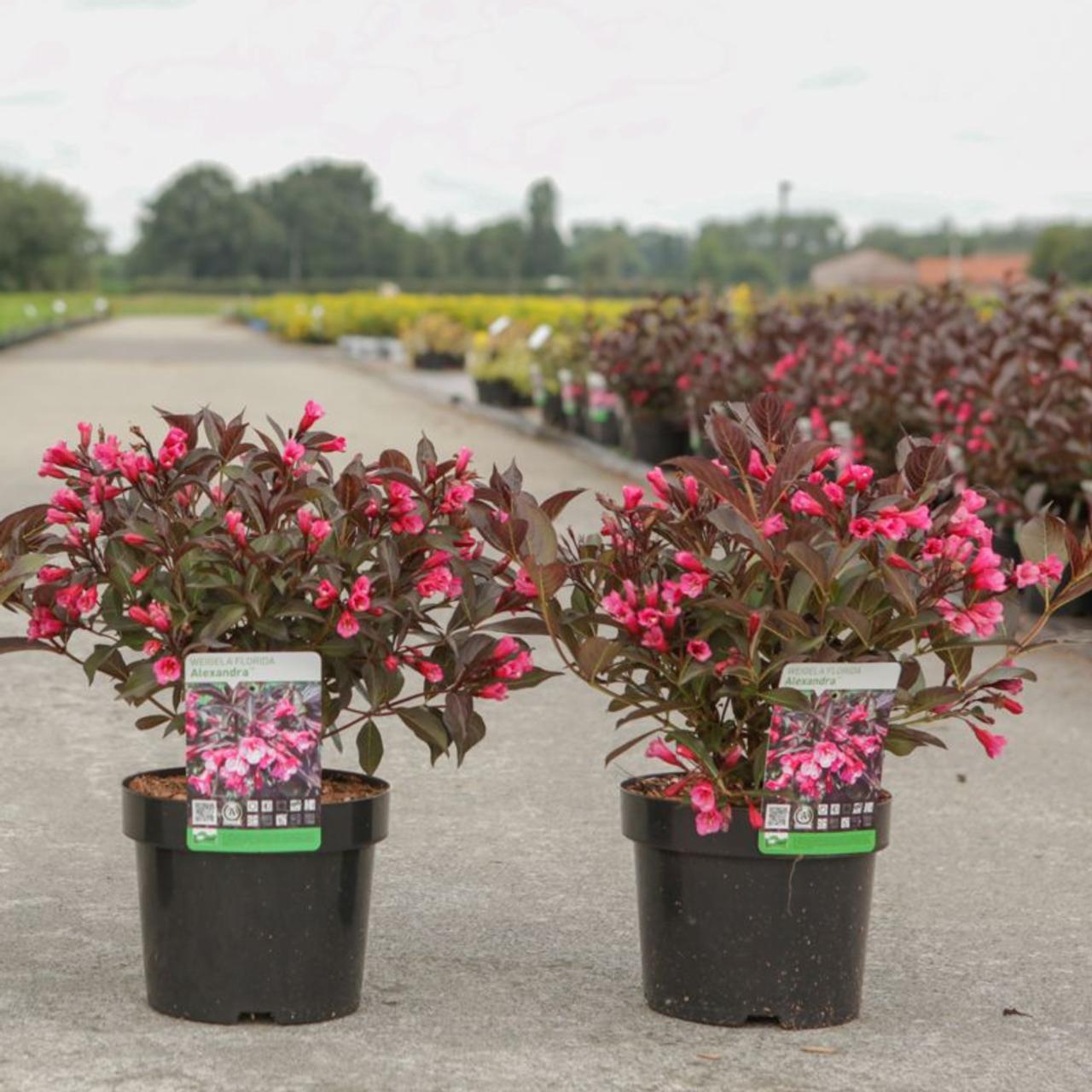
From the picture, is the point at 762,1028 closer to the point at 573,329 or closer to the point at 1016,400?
the point at 1016,400

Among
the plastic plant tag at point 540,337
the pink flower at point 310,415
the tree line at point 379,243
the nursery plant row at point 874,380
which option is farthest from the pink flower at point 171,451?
the tree line at point 379,243

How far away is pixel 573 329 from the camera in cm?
1995

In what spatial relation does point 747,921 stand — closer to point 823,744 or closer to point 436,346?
point 823,744

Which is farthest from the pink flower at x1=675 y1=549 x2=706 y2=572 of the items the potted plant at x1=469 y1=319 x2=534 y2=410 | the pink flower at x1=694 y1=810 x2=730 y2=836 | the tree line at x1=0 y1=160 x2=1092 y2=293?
the tree line at x1=0 y1=160 x2=1092 y2=293

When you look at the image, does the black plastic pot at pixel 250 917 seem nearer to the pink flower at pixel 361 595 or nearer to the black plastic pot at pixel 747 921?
the pink flower at pixel 361 595

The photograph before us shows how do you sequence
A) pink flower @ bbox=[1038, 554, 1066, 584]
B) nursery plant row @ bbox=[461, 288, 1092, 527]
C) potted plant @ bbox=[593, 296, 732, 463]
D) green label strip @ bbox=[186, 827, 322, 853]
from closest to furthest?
green label strip @ bbox=[186, 827, 322, 853], pink flower @ bbox=[1038, 554, 1066, 584], nursery plant row @ bbox=[461, 288, 1092, 527], potted plant @ bbox=[593, 296, 732, 463]

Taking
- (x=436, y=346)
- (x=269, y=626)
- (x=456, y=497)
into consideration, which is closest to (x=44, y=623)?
(x=269, y=626)

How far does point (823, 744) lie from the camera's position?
4020 millimetres

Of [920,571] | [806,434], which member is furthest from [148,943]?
[806,434]

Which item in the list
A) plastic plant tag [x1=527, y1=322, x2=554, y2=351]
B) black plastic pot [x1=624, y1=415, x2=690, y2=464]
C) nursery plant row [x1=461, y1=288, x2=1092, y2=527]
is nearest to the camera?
nursery plant row [x1=461, y1=288, x2=1092, y2=527]

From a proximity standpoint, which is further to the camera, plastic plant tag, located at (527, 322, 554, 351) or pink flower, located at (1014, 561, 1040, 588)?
plastic plant tag, located at (527, 322, 554, 351)

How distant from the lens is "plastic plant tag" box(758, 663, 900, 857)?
4.01m

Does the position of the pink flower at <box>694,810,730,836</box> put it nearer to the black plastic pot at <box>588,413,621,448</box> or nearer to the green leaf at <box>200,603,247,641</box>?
the green leaf at <box>200,603,247,641</box>

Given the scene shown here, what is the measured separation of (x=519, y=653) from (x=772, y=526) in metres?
0.55
